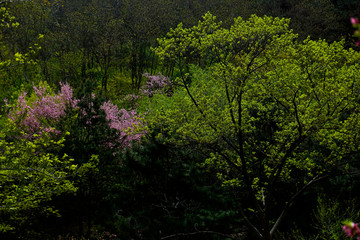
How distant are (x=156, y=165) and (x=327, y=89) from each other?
20.1ft

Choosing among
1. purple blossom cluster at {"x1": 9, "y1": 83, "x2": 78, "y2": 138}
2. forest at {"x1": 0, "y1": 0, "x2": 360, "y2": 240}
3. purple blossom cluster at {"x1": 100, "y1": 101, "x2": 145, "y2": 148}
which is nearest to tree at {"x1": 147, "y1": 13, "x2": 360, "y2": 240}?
forest at {"x1": 0, "y1": 0, "x2": 360, "y2": 240}

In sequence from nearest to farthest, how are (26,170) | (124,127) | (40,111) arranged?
1. (26,170)
2. (40,111)
3. (124,127)

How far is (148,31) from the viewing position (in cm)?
3300

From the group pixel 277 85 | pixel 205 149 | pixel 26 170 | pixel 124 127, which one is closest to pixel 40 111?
pixel 124 127

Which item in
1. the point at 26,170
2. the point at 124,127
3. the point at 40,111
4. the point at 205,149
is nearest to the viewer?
the point at 26,170

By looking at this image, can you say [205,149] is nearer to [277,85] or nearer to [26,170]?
[277,85]

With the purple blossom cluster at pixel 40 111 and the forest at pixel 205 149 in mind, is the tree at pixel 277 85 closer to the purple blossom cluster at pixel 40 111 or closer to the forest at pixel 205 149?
the forest at pixel 205 149

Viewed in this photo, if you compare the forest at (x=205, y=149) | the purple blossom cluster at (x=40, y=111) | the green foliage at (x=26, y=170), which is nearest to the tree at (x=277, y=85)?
the forest at (x=205, y=149)

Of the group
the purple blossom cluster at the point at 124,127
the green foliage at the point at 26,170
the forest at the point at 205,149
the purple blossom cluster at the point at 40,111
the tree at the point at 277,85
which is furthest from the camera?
the purple blossom cluster at the point at 40,111

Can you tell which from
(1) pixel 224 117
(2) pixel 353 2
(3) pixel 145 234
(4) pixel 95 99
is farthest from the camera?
(2) pixel 353 2

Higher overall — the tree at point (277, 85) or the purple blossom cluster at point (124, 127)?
the tree at point (277, 85)

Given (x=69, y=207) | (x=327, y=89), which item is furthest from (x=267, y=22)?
(x=69, y=207)

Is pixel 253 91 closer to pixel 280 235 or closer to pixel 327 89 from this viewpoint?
pixel 327 89

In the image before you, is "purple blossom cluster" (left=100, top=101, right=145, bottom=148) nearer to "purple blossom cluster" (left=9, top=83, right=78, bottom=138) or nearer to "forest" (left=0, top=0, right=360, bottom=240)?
"forest" (left=0, top=0, right=360, bottom=240)
